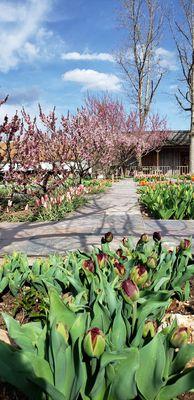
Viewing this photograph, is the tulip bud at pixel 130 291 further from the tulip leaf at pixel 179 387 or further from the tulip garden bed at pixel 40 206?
the tulip garden bed at pixel 40 206

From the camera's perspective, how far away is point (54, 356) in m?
1.33

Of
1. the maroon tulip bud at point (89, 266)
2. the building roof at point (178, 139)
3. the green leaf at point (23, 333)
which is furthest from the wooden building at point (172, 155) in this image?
the green leaf at point (23, 333)

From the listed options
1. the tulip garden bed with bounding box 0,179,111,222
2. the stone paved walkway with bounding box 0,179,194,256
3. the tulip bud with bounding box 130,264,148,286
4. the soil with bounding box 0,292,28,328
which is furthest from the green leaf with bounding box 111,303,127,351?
the tulip garden bed with bounding box 0,179,111,222

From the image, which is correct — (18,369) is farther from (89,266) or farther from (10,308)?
(10,308)

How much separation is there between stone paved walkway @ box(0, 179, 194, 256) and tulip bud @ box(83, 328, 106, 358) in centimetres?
308

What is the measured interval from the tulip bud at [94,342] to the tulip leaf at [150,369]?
197mm

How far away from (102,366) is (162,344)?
0.77 feet

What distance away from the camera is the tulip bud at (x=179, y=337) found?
1386 mm

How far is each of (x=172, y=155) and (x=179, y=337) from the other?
34.2 metres

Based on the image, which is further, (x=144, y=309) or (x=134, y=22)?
(x=134, y=22)

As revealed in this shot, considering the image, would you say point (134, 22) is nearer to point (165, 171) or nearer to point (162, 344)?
point (165, 171)

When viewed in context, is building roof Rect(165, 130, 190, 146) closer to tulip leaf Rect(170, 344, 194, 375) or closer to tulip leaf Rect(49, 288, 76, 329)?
tulip leaf Rect(49, 288, 76, 329)

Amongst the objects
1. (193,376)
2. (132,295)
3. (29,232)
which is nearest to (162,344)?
(193,376)

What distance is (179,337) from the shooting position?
1.39 meters
